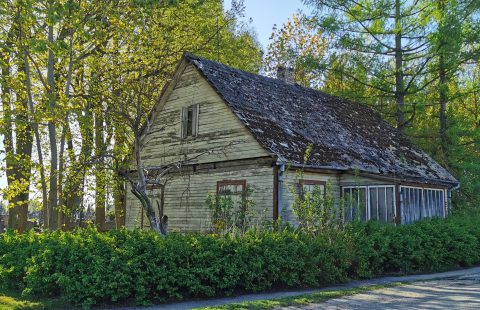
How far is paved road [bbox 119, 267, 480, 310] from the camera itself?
30.3 ft

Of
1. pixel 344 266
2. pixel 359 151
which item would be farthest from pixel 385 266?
pixel 359 151

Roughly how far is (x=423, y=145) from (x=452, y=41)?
23.2ft

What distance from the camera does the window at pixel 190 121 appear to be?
64.7 feet

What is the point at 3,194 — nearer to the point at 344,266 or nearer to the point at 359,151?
the point at 344,266

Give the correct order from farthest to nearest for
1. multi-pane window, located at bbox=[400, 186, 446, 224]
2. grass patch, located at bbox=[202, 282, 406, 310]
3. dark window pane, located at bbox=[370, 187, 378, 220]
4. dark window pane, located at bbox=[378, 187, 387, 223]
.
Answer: multi-pane window, located at bbox=[400, 186, 446, 224]
dark window pane, located at bbox=[370, 187, 378, 220]
dark window pane, located at bbox=[378, 187, 387, 223]
grass patch, located at bbox=[202, 282, 406, 310]

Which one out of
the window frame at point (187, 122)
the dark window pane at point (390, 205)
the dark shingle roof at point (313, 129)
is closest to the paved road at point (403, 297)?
the dark window pane at point (390, 205)

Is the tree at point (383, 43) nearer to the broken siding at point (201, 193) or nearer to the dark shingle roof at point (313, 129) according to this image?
the dark shingle roof at point (313, 129)

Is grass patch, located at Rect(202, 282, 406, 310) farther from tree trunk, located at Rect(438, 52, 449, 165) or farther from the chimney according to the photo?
tree trunk, located at Rect(438, 52, 449, 165)

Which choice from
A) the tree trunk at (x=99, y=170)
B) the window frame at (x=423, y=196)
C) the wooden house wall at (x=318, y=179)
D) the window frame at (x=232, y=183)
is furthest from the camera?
the tree trunk at (x=99, y=170)

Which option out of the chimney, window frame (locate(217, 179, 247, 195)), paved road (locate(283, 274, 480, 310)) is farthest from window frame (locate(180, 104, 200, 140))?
paved road (locate(283, 274, 480, 310))

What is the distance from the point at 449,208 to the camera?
2205 cm

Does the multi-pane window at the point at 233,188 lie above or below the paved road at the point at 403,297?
above

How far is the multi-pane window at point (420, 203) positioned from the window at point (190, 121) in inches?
327

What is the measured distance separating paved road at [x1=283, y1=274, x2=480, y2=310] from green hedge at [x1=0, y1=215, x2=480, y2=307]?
1446mm
